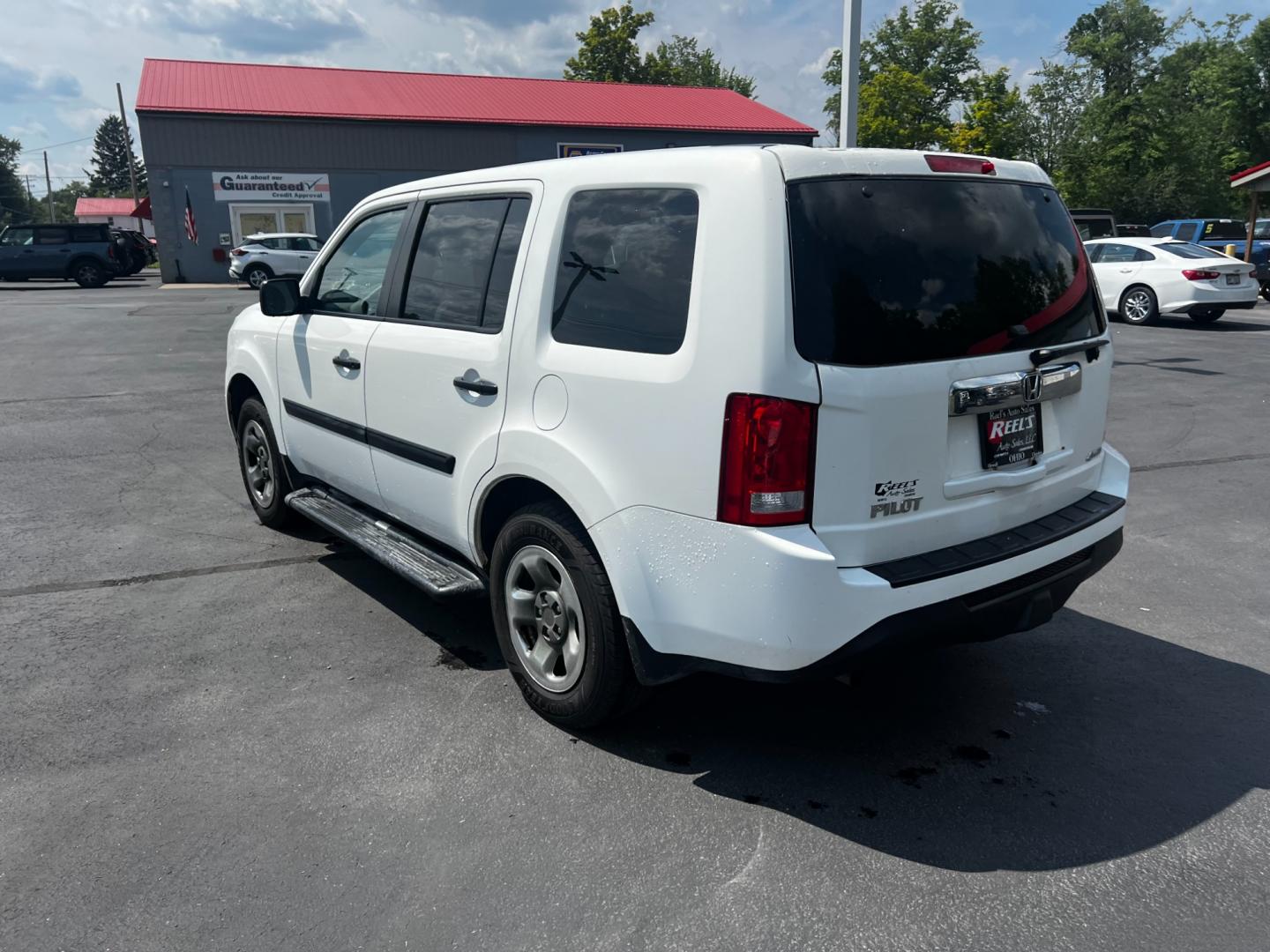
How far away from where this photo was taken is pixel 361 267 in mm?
4758

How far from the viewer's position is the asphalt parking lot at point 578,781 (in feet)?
8.59

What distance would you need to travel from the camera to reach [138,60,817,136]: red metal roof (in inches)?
1363

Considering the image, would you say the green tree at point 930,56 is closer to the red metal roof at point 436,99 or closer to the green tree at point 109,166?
the red metal roof at point 436,99

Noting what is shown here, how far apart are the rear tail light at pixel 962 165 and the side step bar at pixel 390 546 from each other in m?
2.23

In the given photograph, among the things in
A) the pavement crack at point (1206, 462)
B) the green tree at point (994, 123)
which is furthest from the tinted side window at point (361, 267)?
the green tree at point (994, 123)

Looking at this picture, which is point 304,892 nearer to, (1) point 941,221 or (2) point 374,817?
(2) point 374,817

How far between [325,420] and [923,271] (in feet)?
10.0

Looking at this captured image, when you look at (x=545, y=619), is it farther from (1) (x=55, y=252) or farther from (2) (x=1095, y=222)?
(1) (x=55, y=252)

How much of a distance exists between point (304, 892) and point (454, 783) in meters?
0.63

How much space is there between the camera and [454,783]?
3.25m

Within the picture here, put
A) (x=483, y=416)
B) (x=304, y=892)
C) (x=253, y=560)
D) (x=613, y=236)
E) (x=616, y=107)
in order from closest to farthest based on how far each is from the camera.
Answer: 1. (x=304, y=892)
2. (x=613, y=236)
3. (x=483, y=416)
4. (x=253, y=560)
5. (x=616, y=107)

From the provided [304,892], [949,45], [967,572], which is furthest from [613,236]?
[949,45]

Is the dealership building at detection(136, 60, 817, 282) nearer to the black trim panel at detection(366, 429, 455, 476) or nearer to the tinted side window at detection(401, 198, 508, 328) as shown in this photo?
Result: the tinted side window at detection(401, 198, 508, 328)

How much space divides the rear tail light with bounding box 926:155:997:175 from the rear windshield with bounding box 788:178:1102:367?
0.04 m
